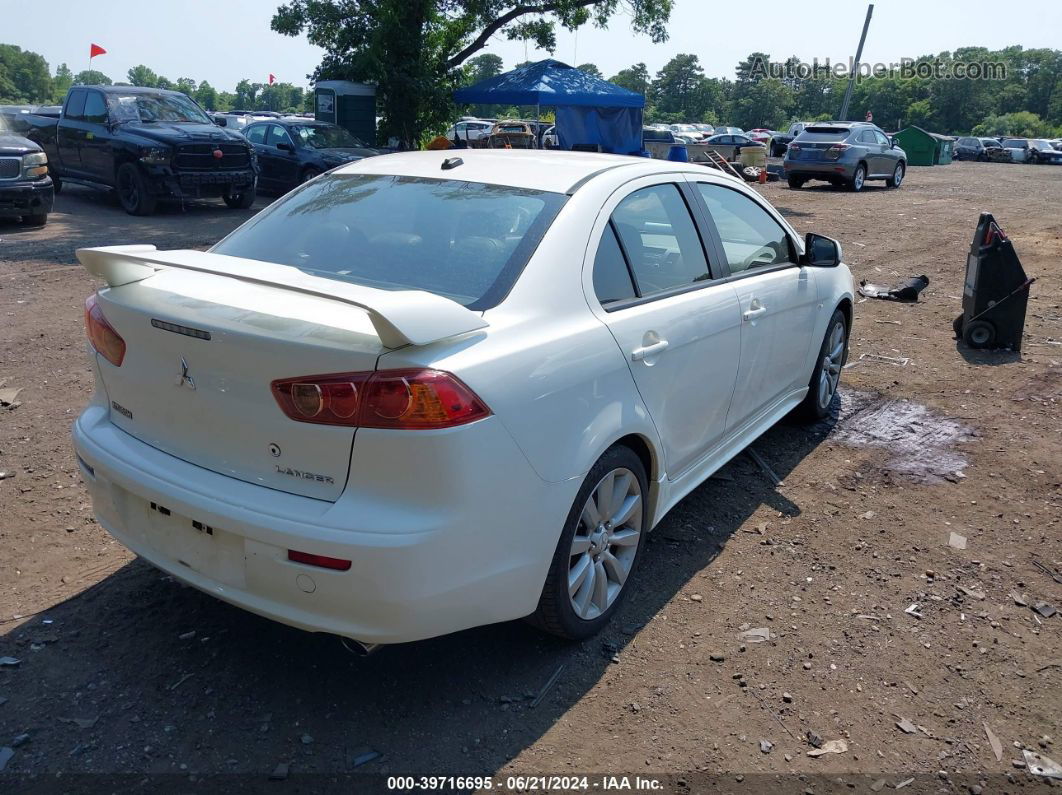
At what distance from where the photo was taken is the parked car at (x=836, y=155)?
76.3 ft

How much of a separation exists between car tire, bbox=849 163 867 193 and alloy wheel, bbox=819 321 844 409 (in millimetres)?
19668

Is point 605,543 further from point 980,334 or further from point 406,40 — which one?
point 406,40

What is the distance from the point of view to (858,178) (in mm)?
24000

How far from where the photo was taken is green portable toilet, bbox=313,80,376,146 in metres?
20.2

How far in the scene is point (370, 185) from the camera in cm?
377

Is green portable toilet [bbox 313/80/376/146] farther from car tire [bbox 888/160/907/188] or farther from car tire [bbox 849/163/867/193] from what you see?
car tire [bbox 888/160/907/188]

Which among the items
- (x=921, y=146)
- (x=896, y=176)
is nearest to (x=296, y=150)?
(x=896, y=176)

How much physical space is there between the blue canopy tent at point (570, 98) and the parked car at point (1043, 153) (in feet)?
129

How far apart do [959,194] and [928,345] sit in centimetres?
1880

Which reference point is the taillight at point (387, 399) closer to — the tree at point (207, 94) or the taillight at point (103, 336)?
the taillight at point (103, 336)

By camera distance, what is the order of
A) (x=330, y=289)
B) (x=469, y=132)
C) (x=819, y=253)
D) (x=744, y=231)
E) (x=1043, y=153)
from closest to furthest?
(x=330, y=289), (x=744, y=231), (x=819, y=253), (x=469, y=132), (x=1043, y=153)

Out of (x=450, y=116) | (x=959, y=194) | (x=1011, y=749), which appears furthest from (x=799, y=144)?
(x=1011, y=749)

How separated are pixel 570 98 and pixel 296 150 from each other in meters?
6.59

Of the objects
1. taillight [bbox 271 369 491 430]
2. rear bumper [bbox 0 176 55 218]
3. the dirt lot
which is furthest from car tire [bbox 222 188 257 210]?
taillight [bbox 271 369 491 430]
